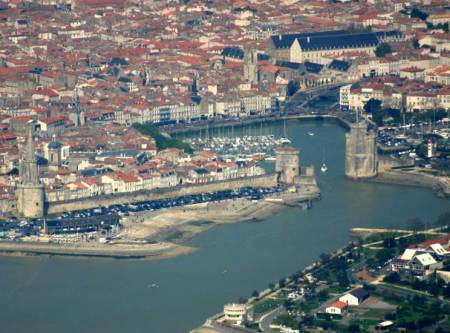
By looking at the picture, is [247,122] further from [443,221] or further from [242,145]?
[443,221]

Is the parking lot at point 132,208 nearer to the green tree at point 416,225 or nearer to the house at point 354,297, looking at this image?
the green tree at point 416,225

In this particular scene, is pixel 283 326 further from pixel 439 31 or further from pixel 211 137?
pixel 439 31

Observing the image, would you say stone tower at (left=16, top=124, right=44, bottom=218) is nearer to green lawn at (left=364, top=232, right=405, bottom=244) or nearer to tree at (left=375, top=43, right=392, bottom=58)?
green lawn at (left=364, top=232, right=405, bottom=244)

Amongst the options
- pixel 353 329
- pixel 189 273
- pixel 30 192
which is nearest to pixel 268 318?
pixel 353 329

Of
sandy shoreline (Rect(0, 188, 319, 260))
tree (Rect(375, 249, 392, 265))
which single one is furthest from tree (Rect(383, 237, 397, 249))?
sandy shoreline (Rect(0, 188, 319, 260))

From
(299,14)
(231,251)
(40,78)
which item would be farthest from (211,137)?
(299,14)

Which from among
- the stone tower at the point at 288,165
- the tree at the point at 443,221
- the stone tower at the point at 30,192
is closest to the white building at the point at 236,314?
the tree at the point at 443,221
